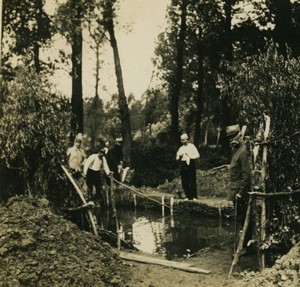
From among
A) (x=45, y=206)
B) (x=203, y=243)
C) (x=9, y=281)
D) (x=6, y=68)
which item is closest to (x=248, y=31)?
(x=6, y=68)

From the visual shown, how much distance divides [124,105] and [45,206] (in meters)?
11.6

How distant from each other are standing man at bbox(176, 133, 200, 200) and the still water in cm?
83

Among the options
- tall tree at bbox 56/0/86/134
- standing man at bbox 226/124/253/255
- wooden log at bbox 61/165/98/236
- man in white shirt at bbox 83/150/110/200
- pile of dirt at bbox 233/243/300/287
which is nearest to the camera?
pile of dirt at bbox 233/243/300/287

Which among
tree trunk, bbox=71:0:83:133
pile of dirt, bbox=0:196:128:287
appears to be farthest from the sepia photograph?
tree trunk, bbox=71:0:83:133

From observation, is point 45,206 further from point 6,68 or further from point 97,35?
point 97,35

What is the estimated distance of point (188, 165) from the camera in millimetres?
14141

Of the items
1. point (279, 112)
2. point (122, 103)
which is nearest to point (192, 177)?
point (279, 112)

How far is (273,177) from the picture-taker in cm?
862

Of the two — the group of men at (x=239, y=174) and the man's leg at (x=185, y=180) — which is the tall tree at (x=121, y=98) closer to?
the man's leg at (x=185, y=180)

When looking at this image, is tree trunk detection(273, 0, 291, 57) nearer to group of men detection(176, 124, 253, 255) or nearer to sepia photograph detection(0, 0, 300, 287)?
sepia photograph detection(0, 0, 300, 287)

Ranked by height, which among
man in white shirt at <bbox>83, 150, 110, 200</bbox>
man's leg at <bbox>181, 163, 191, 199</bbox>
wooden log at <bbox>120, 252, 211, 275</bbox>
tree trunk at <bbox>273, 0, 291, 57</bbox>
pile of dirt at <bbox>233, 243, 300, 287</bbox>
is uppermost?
tree trunk at <bbox>273, 0, 291, 57</bbox>

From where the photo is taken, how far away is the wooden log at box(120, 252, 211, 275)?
27.0ft

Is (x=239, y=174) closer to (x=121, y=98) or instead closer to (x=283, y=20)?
(x=283, y=20)

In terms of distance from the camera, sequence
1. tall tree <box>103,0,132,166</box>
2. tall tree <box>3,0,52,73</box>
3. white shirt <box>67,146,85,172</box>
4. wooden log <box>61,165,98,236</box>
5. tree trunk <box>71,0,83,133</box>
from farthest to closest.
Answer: tall tree <box>103,0,132,166</box> → tree trunk <box>71,0,83,133</box> → tall tree <box>3,0,52,73</box> → white shirt <box>67,146,85,172</box> → wooden log <box>61,165,98,236</box>
